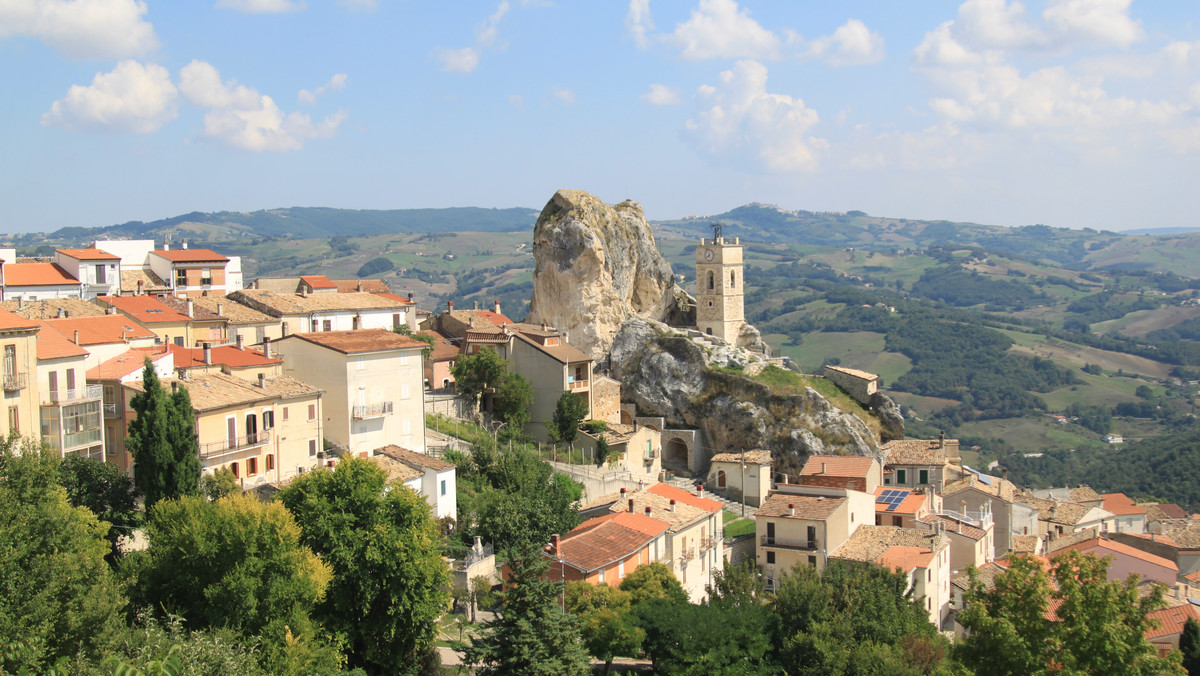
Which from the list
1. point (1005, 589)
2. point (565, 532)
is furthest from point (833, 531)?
point (1005, 589)

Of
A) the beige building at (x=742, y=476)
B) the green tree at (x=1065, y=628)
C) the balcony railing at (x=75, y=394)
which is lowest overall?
the beige building at (x=742, y=476)

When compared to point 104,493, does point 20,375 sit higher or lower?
higher

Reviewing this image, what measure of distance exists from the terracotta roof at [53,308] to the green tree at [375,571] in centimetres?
2038

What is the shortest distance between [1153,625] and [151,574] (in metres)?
26.5

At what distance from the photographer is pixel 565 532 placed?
39000mm

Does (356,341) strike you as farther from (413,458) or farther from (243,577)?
(243,577)

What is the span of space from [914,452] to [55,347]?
147 ft

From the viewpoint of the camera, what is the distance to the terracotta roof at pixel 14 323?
31.9 metres

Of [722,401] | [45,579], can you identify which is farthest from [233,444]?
[722,401]

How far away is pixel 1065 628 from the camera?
81.9ft

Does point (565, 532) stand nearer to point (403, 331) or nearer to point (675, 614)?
point (675, 614)

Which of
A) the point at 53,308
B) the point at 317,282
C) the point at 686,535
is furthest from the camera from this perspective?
the point at 317,282

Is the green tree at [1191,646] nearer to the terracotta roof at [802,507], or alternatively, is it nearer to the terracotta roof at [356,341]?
the terracotta roof at [802,507]

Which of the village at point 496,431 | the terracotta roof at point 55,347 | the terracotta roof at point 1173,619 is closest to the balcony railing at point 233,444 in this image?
the village at point 496,431
